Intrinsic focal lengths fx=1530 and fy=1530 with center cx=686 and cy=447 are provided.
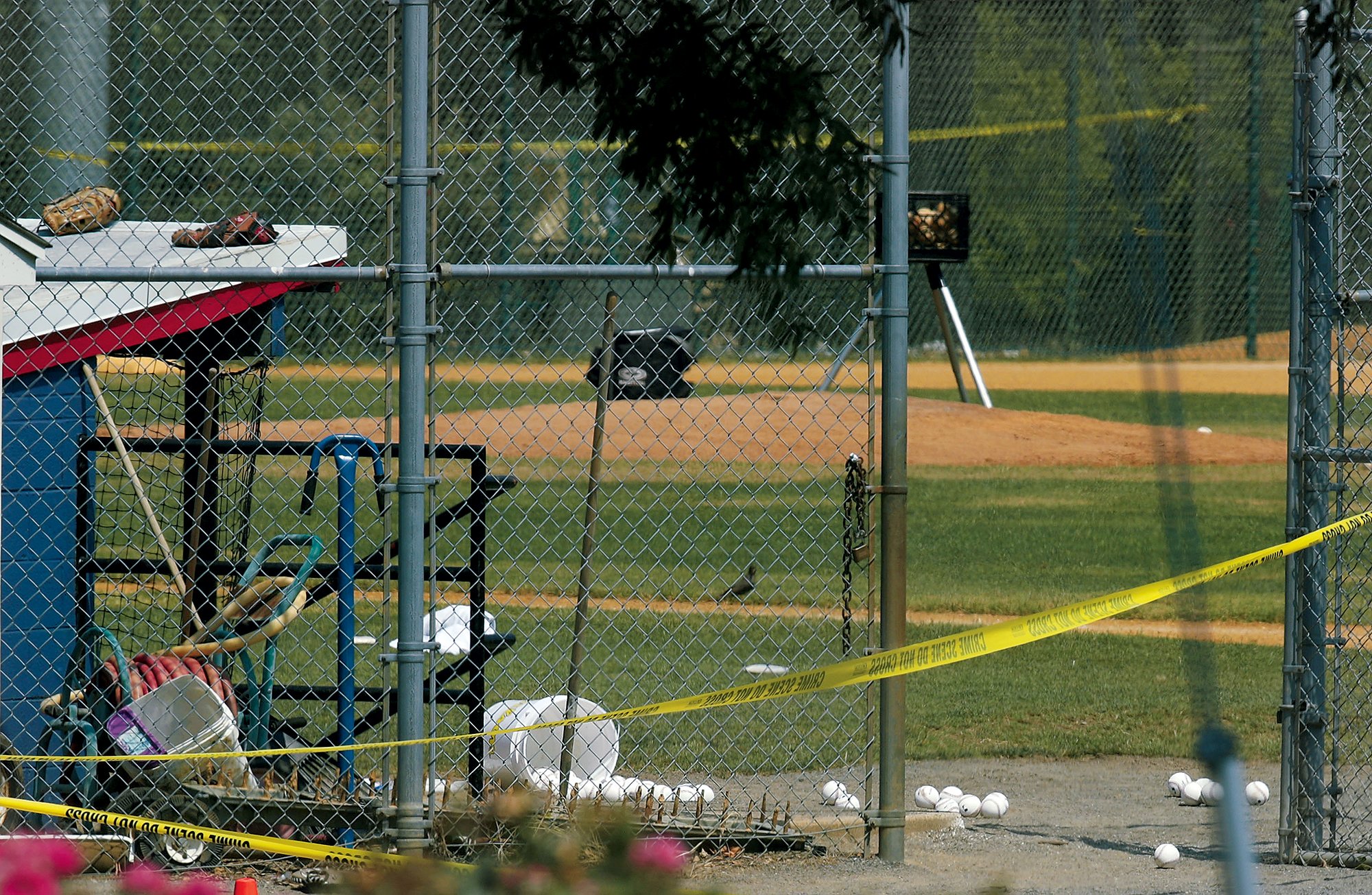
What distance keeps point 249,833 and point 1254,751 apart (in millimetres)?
4622

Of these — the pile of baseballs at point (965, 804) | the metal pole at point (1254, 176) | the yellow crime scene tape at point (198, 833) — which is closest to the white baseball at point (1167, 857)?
the pile of baseballs at point (965, 804)

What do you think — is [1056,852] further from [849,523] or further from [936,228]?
[936,228]

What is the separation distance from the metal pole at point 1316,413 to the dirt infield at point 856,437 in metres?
12.9

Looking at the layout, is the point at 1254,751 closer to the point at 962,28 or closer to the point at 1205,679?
the point at 1205,679

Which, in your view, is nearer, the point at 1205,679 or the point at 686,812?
the point at 1205,679

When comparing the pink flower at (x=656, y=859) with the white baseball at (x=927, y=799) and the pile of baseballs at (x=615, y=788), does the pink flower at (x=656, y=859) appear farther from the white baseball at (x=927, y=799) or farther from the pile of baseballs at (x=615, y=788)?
the white baseball at (x=927, y=799)

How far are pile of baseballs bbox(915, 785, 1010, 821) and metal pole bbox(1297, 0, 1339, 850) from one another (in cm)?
110

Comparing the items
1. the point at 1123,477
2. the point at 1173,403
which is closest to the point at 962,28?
the point at 1123,477

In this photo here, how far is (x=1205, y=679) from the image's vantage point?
6.34ft

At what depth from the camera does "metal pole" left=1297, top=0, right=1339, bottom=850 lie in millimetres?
5195

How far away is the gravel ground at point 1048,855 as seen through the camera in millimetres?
4887

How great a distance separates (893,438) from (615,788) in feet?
5.69

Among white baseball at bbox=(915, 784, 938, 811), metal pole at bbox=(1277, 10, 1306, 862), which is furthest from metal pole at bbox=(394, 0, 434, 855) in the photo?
metal pole at bbox=(1277, 10, 1306, 862)

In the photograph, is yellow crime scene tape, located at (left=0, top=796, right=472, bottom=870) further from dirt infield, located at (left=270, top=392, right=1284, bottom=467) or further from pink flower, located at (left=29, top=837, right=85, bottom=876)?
dirt infield, located at (left=270, top=392, right=1284, bottom=467)
